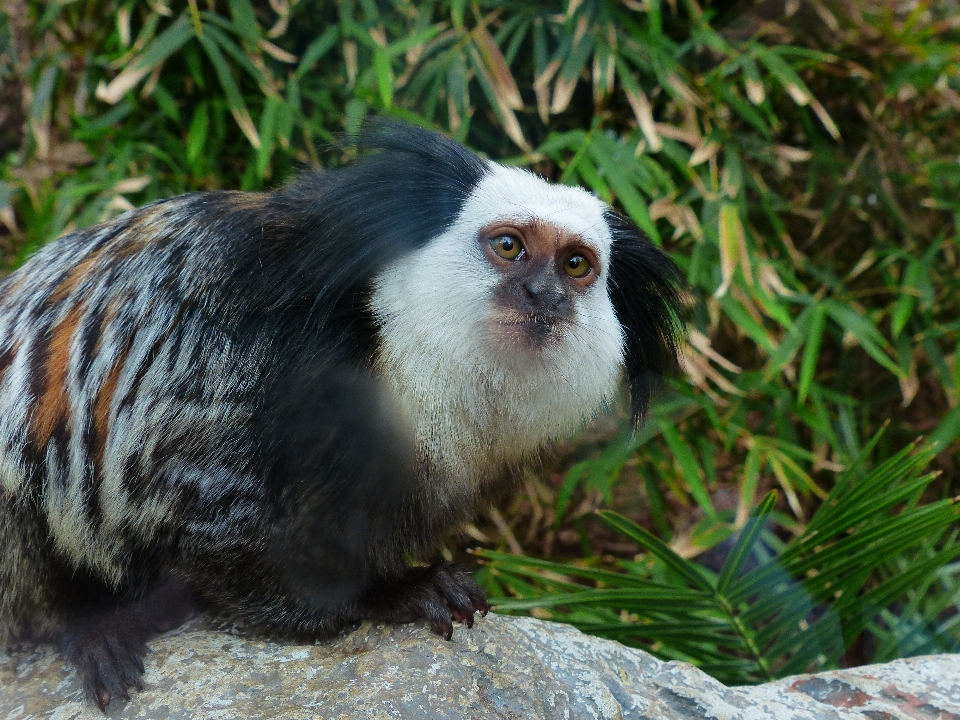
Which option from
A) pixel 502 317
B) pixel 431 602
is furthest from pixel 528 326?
pixel 431 602

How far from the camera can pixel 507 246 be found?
154 cm

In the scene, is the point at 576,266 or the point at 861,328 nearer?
the point at 576,266

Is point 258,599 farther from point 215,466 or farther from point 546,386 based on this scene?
point 546,386

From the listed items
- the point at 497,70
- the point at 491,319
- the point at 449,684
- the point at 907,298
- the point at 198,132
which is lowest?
the point at 449,684

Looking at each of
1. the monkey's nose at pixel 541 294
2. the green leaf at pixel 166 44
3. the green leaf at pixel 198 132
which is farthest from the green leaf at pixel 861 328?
the green leaf at pixel 166 44

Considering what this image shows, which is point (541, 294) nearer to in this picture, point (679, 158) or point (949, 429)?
point (679, 158)

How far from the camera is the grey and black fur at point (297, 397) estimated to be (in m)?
1.49

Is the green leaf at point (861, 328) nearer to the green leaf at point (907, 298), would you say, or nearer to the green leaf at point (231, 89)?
the green leaf at point (907, 298)

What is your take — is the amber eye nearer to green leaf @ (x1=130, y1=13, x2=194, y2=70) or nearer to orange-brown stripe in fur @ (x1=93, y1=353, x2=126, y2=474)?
orange-brown stripe in fur @ (x1=93, y1=353, x2=126, y2=474)

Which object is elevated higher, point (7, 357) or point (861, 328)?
point (861, 328)

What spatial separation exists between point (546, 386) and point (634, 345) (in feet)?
0.90

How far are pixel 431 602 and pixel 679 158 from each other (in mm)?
1532

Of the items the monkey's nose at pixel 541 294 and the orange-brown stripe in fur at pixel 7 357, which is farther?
the orange-brown stripe in fur at pixel 7 357

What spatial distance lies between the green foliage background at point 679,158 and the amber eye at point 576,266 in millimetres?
673
